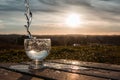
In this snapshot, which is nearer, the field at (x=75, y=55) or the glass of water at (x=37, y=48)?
the glass of water at (x=37, y=48)

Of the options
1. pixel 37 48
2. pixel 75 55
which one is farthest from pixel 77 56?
pixel 37 48

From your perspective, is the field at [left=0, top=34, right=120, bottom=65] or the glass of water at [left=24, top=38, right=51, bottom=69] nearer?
the glass of water at [left=24, top=38, right=51, bottom=69]

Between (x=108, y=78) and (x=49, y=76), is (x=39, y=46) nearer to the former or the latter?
(x=49, y=76)

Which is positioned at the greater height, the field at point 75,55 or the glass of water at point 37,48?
the glass of water at point 37,48

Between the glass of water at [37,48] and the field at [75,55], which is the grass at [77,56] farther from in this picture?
the glass of water at [37,48]

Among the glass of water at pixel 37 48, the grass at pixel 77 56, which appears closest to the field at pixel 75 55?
the grass at pixel 77 56

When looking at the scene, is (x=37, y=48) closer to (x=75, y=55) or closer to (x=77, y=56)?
(x=77, y=56)

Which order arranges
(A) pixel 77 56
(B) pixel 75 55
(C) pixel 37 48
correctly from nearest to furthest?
(C) pixel 37 48, (A) pixel 77 56, (B) pixel 75 55

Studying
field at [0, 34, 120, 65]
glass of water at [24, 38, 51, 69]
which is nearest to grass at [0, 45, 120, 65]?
field at [0, 34, 120, 65]

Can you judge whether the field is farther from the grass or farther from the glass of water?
the glass of water

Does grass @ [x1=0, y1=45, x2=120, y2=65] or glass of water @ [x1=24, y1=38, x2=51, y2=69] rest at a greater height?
glass of water @ [x1=24, y1=38, x2=51, y2=69]

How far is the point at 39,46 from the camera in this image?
227 centimetres

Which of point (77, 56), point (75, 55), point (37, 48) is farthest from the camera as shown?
point (75, 55)

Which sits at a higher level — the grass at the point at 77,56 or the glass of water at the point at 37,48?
the glass of water at the point at 37,48
